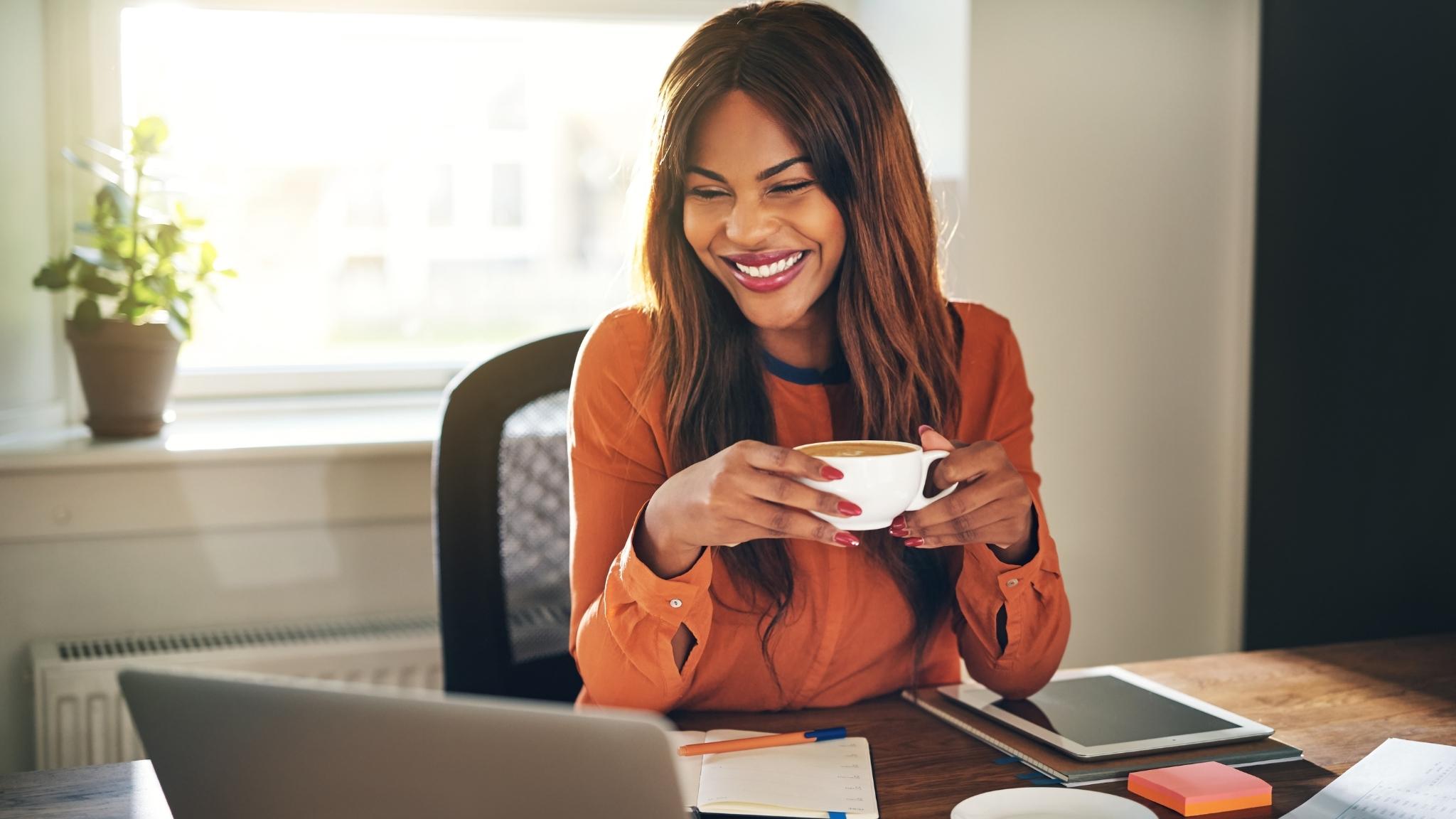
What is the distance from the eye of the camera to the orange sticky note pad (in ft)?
2.78

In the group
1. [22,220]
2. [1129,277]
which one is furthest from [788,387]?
[22,220]

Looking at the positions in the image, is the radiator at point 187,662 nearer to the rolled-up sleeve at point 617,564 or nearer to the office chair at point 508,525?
the office chair at point 508,525

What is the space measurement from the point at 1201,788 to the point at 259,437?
5.00 feet

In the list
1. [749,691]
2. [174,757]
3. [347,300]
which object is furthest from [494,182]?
[174,757]

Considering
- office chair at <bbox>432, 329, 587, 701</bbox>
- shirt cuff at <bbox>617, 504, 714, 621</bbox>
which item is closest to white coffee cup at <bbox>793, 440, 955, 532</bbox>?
shirt cuff at <bbox>617, 504, 714, 621</bbox>

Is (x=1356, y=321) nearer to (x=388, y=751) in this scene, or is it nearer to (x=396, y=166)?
(x=396, y=166)

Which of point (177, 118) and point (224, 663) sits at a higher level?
point (177, 118)

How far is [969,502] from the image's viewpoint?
3.20ft

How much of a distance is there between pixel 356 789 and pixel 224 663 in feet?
4.59

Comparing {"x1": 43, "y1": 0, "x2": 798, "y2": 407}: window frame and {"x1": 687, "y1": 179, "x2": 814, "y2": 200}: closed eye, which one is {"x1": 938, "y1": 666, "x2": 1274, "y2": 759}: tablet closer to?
{"x1": 687, "y1": 179, "x2": 814, "y2": 200}: closed eye

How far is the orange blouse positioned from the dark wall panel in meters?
0.87

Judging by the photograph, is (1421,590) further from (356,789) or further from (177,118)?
(177,118)

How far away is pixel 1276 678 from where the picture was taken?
46.1 inches

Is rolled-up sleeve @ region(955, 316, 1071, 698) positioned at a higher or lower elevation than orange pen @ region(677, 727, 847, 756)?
higher
